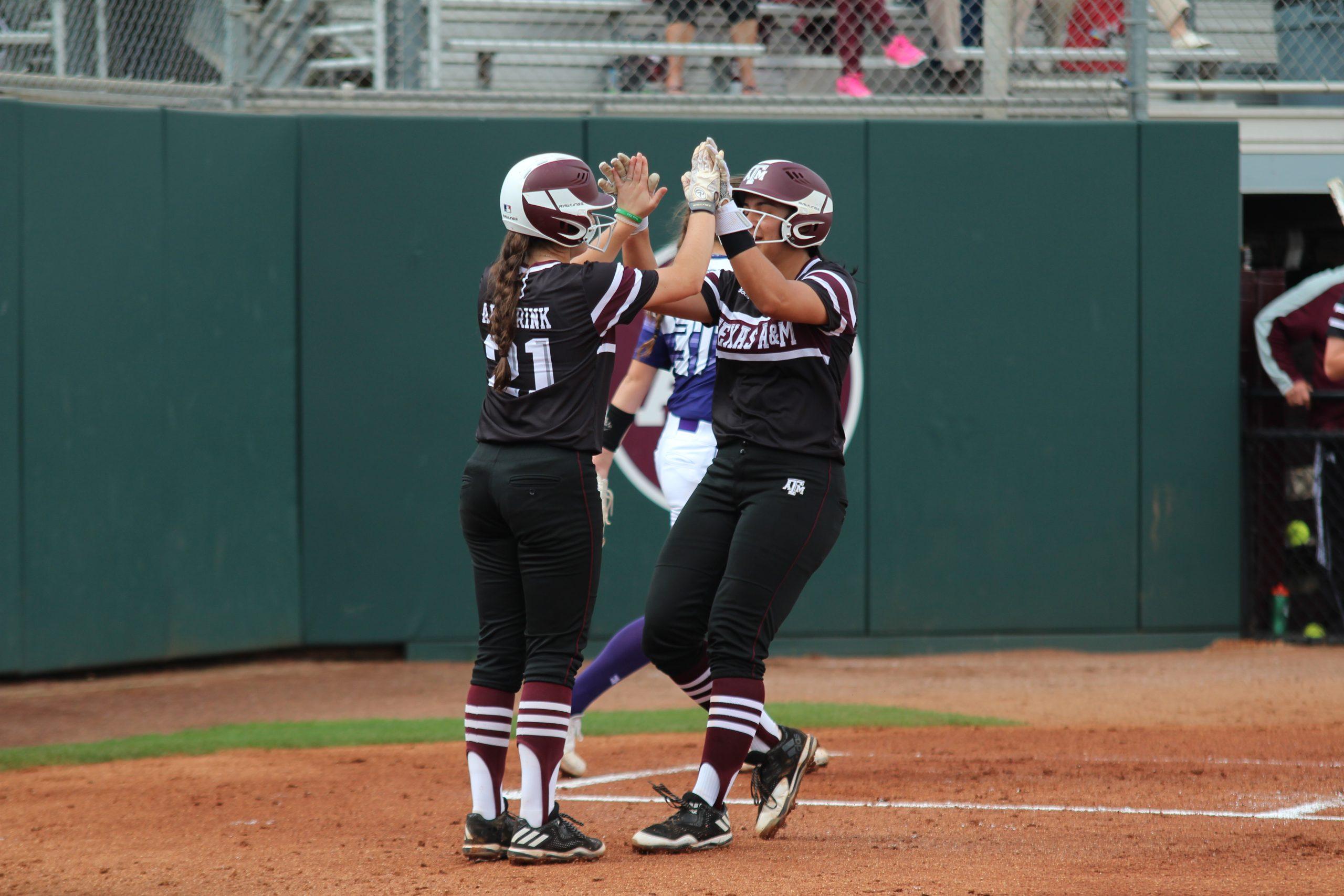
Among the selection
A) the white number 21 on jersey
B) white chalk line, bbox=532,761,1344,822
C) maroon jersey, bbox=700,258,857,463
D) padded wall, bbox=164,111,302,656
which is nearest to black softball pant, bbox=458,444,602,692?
the white number 21 on jersey

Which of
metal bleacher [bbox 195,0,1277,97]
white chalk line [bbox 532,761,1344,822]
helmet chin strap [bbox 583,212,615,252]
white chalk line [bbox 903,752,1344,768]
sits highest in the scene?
metal bleacher [bbox 195,0,1277,97]

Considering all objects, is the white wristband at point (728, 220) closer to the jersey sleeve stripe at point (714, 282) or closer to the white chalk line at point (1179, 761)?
the jersey sleeve stripe at point (714, 282)

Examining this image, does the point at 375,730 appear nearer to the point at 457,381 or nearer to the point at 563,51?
the point at 457,381

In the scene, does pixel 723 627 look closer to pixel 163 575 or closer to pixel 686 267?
pixel 686 267

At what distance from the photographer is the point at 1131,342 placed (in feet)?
27.9

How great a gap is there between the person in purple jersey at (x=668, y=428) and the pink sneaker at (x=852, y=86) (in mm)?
4125

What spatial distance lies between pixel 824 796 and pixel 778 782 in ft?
2.85

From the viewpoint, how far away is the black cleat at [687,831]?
3.90m

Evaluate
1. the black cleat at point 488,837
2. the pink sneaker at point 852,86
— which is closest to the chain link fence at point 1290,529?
the pink sneaker at point 852,86

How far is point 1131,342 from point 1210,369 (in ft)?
1.75

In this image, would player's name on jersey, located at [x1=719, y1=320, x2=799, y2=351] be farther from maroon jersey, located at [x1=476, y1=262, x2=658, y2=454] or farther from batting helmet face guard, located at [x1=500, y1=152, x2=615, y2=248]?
batting helmet face guard, located at [x1=500, y1=152, x2=615, y2=248]

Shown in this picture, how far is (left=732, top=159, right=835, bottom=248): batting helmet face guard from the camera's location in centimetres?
414

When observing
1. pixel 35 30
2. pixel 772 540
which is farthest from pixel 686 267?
pixel 35 30

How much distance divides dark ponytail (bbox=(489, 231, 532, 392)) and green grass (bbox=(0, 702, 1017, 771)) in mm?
2880
